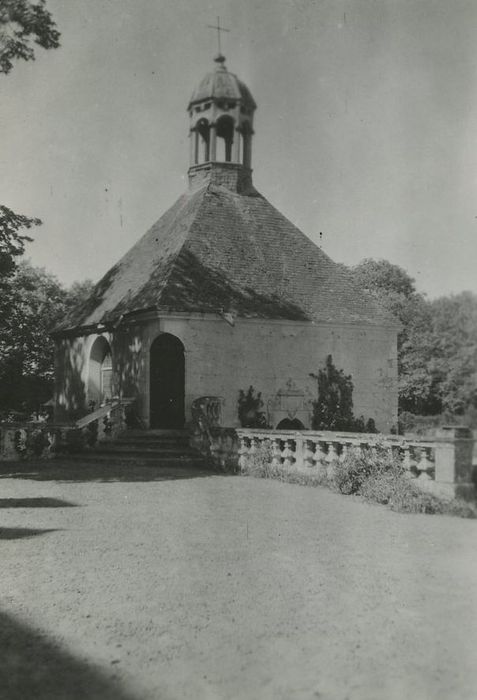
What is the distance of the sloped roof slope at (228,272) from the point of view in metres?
20.1

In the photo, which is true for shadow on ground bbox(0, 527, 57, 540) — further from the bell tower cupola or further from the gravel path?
the bell tower cupola

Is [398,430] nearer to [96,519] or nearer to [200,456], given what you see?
[200,456]

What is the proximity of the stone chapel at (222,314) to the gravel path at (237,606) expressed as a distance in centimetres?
1064

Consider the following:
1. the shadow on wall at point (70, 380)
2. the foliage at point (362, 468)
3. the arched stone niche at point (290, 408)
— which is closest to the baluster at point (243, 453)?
the foliage at point (362, 468)

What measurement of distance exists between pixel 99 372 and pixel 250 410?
20.8ft

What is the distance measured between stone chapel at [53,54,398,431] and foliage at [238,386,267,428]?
198 millimetres

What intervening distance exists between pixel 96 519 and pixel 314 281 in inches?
591

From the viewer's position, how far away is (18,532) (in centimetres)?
814

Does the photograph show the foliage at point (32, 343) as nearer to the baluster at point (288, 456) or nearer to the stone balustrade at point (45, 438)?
the stone balustrade at point (45, 438)

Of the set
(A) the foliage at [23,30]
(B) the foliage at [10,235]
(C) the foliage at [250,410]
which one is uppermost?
(A) the foliage at [23,30]

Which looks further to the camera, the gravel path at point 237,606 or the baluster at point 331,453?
the baluster at point 331,453

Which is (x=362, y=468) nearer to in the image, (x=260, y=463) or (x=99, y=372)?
(x=260, y=463)

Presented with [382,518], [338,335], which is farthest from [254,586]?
[338,335]

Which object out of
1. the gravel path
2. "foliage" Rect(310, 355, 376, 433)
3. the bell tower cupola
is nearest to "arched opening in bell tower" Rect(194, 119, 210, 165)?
the bell tower cupola
